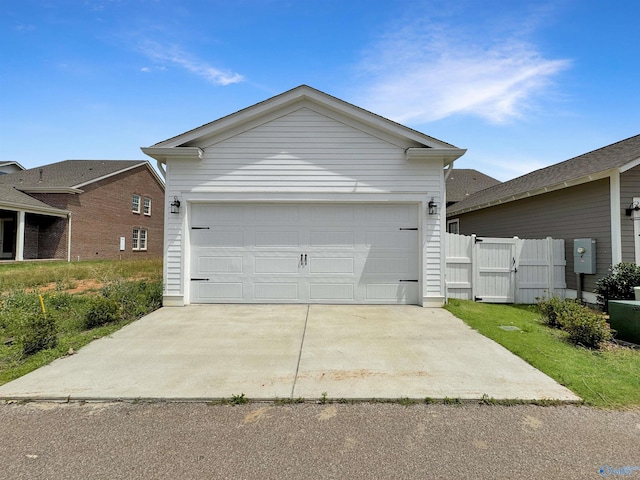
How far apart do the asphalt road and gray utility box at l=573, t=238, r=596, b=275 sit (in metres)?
6.11

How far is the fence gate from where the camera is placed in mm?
8320

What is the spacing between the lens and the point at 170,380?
365cm

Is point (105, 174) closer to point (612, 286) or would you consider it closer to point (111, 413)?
point (111, 413)

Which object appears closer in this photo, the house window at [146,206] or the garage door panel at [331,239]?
the garage door panel at [331,239]

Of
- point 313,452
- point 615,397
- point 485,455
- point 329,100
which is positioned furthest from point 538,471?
point 329,100

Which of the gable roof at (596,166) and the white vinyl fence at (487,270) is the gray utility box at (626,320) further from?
the gable roof at (596,166)

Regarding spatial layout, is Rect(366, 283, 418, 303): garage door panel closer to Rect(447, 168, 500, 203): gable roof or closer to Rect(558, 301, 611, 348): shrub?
Rect(558, 301, 611, 348): shrub

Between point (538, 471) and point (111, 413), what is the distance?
138 inches

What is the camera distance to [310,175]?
775 cm

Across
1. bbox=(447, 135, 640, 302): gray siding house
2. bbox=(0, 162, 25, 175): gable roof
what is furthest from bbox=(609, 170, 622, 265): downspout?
bbox=(0, 162, 25, 175): gable roof

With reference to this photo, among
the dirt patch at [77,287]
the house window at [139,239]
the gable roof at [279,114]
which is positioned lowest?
the dirt patch at [77,287]

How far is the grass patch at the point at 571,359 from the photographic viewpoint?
3406 mm

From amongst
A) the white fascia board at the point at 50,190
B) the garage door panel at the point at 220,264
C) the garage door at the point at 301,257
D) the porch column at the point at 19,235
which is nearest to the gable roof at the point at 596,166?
the garage door at the point at 301,257

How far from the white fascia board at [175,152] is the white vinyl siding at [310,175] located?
16 cm
